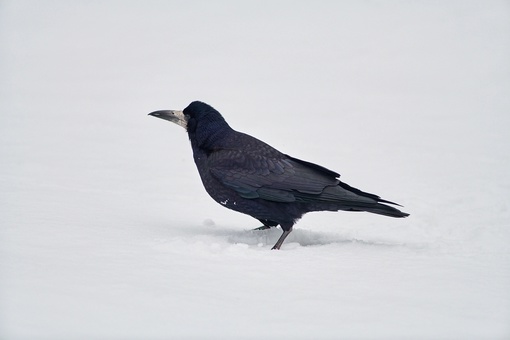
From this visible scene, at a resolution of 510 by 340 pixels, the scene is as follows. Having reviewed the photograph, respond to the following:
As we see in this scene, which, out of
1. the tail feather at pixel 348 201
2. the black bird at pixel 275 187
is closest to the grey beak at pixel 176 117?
the black bird at pixel 275 187

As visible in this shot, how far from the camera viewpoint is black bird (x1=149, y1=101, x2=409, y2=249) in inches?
238

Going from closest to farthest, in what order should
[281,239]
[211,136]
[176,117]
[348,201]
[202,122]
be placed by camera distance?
[281,239] < [348,201] < [211,136] < [202,122] < [176,117]

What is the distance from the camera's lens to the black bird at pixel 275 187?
6.05 meters

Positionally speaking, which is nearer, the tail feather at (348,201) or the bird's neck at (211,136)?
the tail feather at (348,201)

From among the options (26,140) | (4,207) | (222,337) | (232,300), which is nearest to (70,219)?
(4,207)

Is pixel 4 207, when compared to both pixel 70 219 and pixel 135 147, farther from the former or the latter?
pixel 135 147

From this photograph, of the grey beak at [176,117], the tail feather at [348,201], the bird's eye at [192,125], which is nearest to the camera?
the tail feather at [348,201]

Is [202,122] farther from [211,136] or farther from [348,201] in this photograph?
[348,201]

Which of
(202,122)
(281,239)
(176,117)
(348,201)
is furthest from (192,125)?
(348,201)

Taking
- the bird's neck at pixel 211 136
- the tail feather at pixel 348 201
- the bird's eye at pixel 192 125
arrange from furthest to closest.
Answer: the bird's eye at pixel 192 125 → the bird's neck at pixel 211 136 → the tail feather at pixel 348 201

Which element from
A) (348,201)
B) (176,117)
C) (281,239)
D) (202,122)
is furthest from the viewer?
(176,117)

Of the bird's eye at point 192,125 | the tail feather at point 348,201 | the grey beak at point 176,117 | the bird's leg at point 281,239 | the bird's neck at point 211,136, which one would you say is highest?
the grey beak at point 176,117

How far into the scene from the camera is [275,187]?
6.07 metres

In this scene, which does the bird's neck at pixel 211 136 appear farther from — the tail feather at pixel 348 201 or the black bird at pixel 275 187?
the tail feather at pixel 348 201
